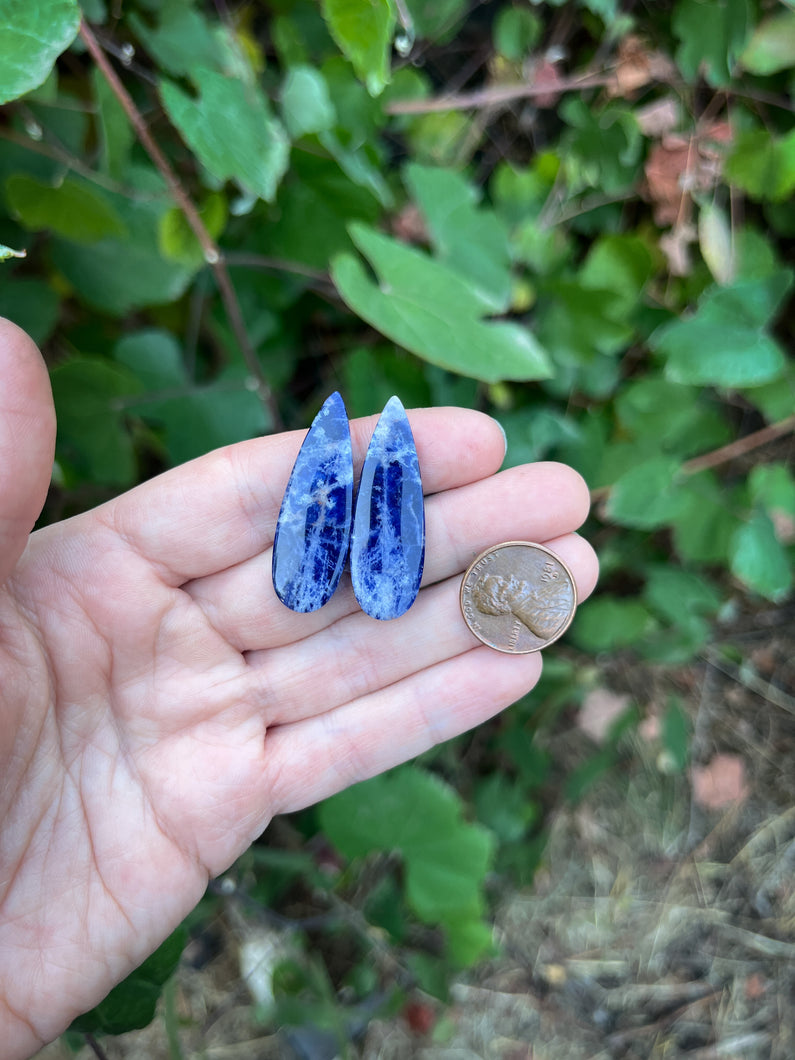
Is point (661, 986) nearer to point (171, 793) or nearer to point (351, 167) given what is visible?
point (171, 793)

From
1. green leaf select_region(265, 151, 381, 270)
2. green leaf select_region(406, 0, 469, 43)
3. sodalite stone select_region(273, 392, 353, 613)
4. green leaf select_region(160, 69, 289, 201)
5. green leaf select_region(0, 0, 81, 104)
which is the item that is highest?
green leaf select_region(0, 0, 81, 104)

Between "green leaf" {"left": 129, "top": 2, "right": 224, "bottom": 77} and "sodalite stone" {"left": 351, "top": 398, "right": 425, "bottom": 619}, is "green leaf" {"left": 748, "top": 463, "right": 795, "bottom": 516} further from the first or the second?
"green leaf" {"left": 129, "top": 2, "right": 224, "bottom": 77}

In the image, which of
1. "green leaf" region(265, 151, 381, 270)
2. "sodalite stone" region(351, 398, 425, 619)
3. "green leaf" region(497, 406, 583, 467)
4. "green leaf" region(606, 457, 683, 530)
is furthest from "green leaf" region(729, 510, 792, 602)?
"green leaf" region(265, 151, 381, 270)

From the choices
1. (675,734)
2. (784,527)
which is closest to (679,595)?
(784,527)

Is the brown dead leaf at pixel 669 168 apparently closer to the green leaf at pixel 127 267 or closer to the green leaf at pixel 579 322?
the green leaf at pixel 579 322

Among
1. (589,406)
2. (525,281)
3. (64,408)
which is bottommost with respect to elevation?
(589,406)

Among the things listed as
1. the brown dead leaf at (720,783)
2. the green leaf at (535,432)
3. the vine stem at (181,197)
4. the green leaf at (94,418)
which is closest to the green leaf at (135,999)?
the green leaf at (94,418)

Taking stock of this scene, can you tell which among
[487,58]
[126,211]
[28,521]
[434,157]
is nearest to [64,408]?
[126,211]
